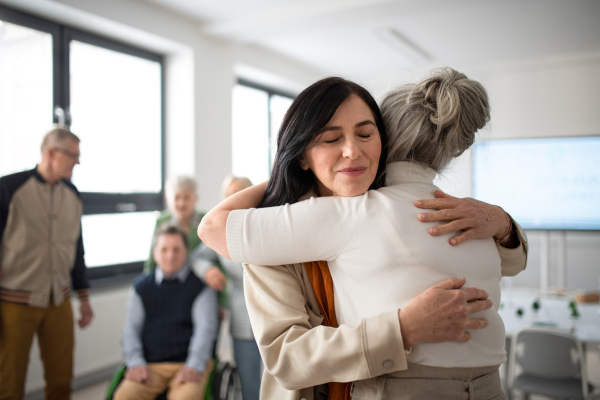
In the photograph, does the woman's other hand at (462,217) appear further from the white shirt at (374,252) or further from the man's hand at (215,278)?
the man's hand at (215,278)

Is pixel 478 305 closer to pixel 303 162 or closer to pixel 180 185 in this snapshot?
pixel 303 162

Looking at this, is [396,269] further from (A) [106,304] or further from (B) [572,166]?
(B) [572,166]

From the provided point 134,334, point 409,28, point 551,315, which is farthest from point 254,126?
point 551,315

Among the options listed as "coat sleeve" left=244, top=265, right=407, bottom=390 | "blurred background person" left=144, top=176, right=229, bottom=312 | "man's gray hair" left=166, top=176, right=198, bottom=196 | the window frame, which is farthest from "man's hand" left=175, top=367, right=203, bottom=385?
the window frame

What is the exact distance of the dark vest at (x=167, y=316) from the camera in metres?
2.42

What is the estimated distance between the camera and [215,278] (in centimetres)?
251

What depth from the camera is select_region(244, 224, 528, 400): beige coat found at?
2.64 feet

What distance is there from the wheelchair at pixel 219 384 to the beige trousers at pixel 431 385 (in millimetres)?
1648

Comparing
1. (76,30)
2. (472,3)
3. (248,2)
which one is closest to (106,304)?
(76,30)

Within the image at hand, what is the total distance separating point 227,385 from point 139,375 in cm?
46

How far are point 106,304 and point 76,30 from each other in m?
2.16

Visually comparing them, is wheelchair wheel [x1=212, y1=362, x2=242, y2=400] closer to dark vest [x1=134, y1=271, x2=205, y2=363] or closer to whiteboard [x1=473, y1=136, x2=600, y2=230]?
dark vest [x1=134, y1=271, x2=205, y2=363]

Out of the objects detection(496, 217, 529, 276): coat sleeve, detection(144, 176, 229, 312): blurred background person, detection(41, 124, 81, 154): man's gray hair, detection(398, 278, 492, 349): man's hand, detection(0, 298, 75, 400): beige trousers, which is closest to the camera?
detection(398, 278, 492, 349): man's hand

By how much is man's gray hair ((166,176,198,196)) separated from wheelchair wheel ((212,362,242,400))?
1.26m
